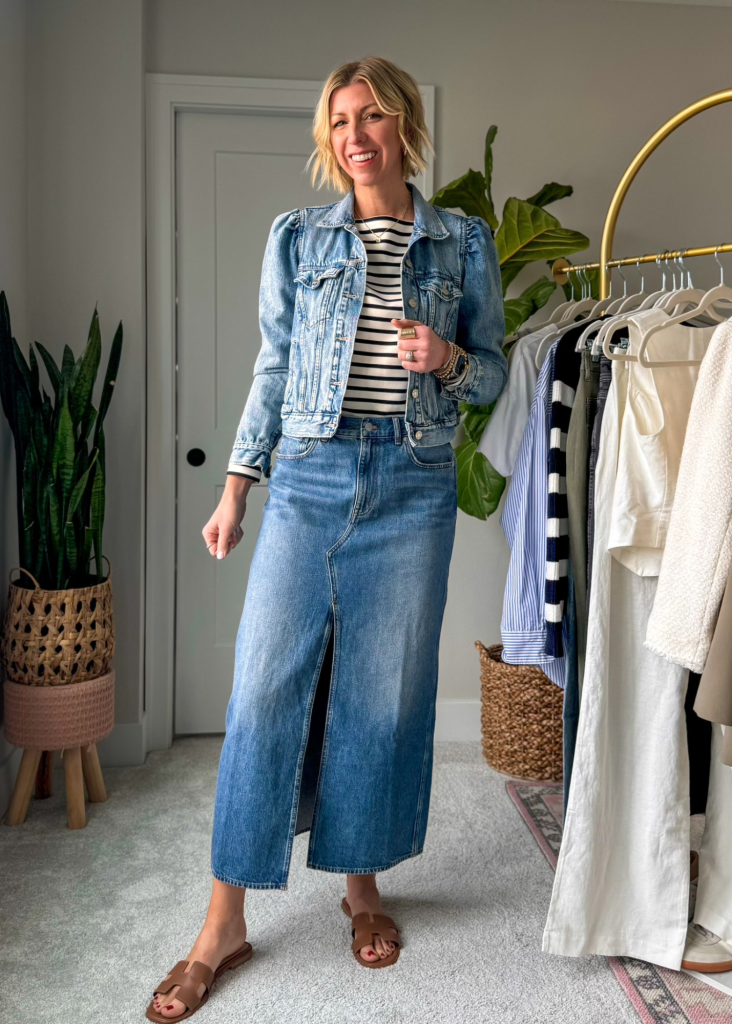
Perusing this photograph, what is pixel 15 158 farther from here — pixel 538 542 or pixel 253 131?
pixel 538 542

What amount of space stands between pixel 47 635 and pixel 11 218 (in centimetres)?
119

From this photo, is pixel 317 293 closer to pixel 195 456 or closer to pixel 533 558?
pixel 533 558

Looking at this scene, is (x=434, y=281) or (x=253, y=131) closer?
(x=434, y=281)

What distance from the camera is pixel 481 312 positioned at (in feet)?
5.94

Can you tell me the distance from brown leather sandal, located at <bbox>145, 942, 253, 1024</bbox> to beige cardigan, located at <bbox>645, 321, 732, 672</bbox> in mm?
1018

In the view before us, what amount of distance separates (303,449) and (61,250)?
1.46m

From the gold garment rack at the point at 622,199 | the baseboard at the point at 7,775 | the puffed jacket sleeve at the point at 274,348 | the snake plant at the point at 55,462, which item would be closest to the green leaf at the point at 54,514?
the snake plant at the point at 55,462

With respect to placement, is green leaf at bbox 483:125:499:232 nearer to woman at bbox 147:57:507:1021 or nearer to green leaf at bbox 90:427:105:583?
woman at bbox 147:57:507:1021

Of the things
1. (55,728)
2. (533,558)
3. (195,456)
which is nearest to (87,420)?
(195,456)

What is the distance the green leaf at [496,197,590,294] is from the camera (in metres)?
2.54

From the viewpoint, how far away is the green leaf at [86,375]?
8.13ft

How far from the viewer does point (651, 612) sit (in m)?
1.68

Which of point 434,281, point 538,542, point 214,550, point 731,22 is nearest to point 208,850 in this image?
point 214,550

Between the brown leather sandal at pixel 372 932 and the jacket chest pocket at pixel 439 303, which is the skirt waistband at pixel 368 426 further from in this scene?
the brown leather sandal at pixel 372 932
